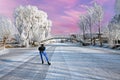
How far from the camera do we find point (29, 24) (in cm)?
8744

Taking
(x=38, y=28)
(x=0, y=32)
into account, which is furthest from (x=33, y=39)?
(x=0, y=32)

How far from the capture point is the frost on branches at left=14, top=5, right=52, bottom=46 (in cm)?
8606

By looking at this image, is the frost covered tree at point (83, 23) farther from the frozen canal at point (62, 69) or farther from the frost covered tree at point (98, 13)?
the frozen canal at point (62, 69)

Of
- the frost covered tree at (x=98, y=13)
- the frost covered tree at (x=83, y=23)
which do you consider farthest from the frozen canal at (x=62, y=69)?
the frost covered tree at (x=83, y=23)

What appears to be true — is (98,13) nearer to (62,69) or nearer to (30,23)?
(30,23)

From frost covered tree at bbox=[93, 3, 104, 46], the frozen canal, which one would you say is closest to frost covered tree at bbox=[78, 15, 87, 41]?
frost covered tree at bbox=[93, 3, 104, 46]

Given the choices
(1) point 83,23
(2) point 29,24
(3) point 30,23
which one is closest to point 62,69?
(2) point 29,24

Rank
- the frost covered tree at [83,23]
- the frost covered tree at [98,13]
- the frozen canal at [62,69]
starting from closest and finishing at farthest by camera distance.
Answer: the frozen canal at [62,69], the frost covered tree at [98,13], the frost covered tree at [83,23]

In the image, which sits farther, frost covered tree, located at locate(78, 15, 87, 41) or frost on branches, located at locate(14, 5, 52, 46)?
frost covered tree, located at locate(78, 15, 87, 41)

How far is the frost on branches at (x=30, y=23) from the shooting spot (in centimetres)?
8606

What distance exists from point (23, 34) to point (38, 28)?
8.00 m

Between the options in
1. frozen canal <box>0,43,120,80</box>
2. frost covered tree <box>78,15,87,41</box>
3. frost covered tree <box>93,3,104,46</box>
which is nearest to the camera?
frozen canal <box>0,43,120,80</box>

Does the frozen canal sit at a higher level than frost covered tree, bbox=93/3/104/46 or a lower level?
lower

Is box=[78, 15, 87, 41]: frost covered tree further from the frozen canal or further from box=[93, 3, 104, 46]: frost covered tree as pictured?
the frozen canal
